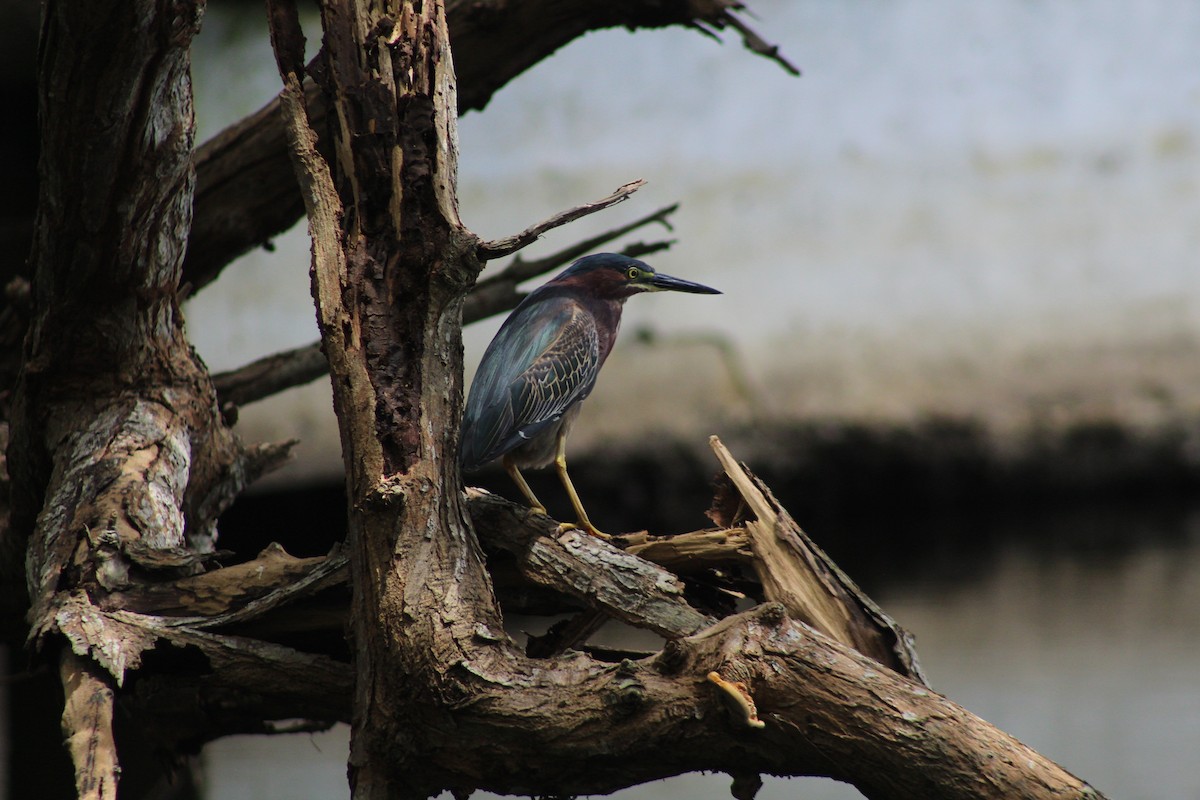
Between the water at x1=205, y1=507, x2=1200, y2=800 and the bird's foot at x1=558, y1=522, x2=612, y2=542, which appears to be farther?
the water at x1=205, y1=507, x2=1200, y2=800

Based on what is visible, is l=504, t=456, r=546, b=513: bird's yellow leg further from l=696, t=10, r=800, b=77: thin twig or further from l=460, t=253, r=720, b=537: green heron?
l=696, t=10, r=800, b=77: thin twig

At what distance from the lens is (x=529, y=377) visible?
1106 mm

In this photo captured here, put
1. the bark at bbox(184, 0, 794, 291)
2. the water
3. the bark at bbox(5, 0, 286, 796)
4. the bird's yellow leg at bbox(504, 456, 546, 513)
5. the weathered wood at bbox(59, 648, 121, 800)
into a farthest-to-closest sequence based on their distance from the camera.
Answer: the water, the bark at bbox(184, 0, 794, 291), the bird's yellow leg at bbox(504, 456, 546, 513), the bark at bbox(5, 0, 286, 796), the weathered wood at bbox(59, 648, 121, 800)

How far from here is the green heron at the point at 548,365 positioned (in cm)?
109

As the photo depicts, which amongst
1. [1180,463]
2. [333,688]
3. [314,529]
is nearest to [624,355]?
[314,529]

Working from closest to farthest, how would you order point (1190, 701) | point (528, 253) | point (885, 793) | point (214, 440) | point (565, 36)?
point (885, 793) < point (214, 440) < point (565, 36) < point (1190, 701) < point (528, 253)

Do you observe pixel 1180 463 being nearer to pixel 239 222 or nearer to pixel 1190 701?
pixel 1190 701

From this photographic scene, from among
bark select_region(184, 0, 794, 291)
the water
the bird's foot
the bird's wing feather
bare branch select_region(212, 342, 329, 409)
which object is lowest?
the water

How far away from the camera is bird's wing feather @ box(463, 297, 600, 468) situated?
108cm

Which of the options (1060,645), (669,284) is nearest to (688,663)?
(669,284)

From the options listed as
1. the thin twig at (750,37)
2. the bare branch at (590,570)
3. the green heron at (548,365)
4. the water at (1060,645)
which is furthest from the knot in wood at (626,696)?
the water at (1060,645)

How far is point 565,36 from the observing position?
1.54 meters

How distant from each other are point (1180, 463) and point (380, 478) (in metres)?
2.80

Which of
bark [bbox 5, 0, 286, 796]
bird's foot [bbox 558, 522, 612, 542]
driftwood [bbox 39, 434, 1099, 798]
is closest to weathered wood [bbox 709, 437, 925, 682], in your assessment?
driftwood [bbox 39, 434, 1099, 798]
